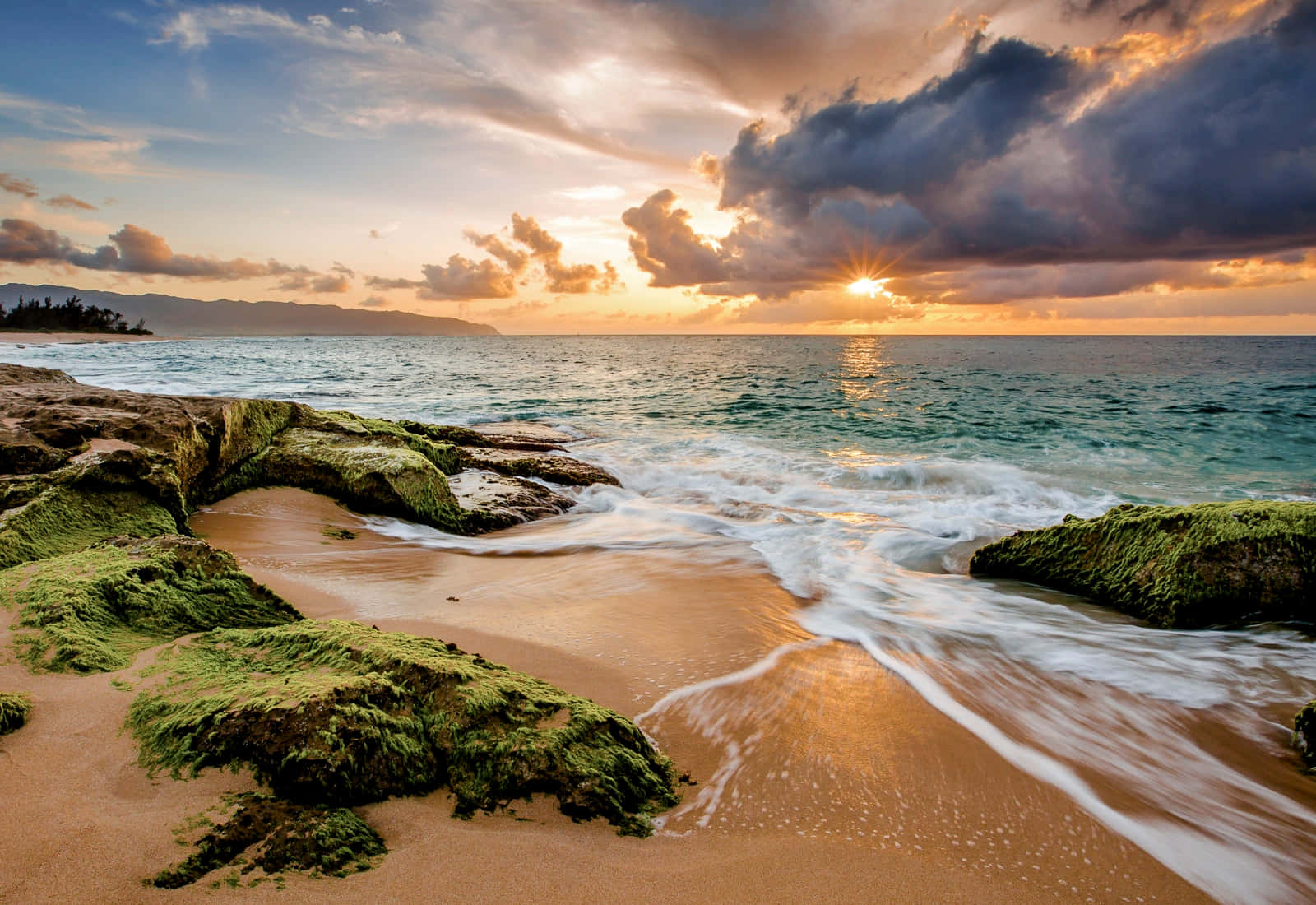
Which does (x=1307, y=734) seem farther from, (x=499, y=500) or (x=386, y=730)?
(x=499, y=500)

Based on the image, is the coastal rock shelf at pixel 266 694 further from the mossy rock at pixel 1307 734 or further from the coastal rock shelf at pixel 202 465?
the mossy rock at pixel 1307 734

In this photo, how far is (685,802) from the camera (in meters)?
2.34

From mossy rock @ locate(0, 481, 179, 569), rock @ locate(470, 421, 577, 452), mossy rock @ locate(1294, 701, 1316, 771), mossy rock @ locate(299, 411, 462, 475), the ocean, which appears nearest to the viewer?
the ocean

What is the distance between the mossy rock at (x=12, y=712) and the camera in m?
1.92

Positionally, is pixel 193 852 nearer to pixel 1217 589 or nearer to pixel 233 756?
pixel 233 756

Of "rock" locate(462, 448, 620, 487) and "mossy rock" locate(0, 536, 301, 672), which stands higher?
"mossy rock" locate(0, 536, 301, 672)

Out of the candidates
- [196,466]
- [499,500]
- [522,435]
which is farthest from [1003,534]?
[522,435]

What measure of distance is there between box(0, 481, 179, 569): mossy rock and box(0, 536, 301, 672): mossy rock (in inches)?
25.8

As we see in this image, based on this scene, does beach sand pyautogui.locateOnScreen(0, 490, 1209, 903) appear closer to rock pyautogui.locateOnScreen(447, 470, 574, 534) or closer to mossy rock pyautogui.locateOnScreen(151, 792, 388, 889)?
mossy rock pyautogui.locateOnScreen(151, 792, 388, 889)

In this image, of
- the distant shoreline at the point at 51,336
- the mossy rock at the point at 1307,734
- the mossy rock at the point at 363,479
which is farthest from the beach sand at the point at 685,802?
the distant shoreline at the point at 51,336

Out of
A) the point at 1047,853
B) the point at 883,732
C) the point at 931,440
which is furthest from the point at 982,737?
the point at 931,440

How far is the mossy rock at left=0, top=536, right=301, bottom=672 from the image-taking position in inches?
96.3

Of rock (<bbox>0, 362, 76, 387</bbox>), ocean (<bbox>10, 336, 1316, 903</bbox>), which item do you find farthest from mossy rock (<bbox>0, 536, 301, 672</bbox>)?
rock (<bbox>0, 362, 76, 387</bbox>)

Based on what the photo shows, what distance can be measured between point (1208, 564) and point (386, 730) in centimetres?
580
